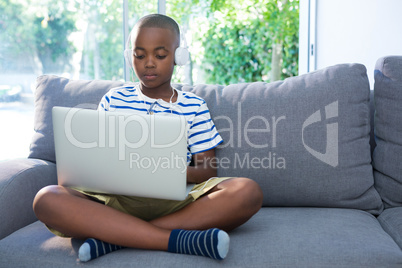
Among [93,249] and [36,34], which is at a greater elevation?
[36,34]

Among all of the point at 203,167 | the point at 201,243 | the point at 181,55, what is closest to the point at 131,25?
the point at 181,55

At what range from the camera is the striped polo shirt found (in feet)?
5.25

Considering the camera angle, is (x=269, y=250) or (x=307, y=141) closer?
(x=269, y=250)

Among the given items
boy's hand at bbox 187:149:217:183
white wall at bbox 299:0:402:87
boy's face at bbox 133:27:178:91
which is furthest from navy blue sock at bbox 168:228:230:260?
white wall at bbox 299:0:402:87

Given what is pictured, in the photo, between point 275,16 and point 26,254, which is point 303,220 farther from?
point 275,16

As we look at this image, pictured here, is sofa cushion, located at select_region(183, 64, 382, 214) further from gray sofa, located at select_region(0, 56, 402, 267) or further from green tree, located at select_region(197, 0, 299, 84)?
green tree, located at select_region(197, 0, 299, 84)

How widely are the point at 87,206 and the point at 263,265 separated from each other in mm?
503

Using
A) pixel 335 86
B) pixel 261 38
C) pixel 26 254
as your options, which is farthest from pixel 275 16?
pixel 26 254

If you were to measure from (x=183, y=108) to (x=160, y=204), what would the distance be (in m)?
0.44

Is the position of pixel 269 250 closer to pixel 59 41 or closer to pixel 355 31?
pixel 59 41

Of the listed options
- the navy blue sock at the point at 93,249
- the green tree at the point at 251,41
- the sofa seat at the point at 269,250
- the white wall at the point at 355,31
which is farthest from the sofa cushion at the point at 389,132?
the green tree at the point at 251,41

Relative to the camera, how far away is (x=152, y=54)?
1614 mm

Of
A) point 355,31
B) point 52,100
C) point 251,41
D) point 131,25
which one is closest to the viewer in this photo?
point 52,100

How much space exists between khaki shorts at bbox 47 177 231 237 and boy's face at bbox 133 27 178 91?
0.47 metres
